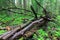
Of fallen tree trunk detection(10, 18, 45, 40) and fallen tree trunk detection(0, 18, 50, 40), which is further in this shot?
fallen tree trunk detection(10, 18, 45, 40)

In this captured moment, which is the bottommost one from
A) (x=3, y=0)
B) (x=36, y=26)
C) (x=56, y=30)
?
(x=56, y=30)

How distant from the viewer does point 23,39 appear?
132 inches

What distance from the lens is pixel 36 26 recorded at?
155 inches

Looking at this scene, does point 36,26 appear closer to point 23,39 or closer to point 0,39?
point 23,39

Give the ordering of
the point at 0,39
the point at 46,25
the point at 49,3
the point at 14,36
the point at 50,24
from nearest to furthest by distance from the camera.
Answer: the point at 0,39 → the point at 14,36 → the point at 46,25 → the point at 50,24 → the point at 49,3

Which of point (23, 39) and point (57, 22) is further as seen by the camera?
point (57, 22)

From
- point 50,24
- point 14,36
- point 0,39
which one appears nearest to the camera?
point 0,39

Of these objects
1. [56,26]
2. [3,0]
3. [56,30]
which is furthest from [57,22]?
[3,0]

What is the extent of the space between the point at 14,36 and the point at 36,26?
1.31 meters

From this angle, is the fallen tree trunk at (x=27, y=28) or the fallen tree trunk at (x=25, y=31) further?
the fallen tree trunk at (x=27, y=28)

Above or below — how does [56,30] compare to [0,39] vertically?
below

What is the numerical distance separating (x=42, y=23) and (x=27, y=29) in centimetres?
102

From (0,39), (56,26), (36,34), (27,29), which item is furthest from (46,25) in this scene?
(0,39)

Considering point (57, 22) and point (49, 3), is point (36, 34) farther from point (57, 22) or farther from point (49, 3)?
point (49, 3)
